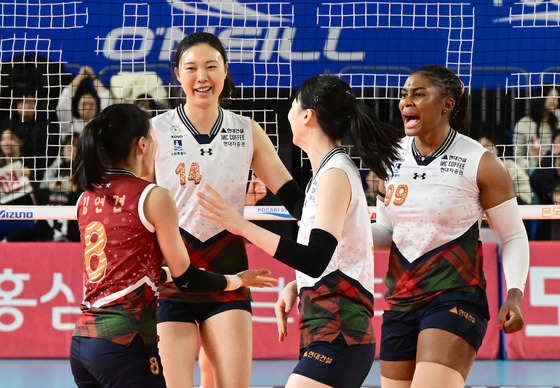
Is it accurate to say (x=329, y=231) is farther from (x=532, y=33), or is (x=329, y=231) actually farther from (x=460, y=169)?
(x=532, y=33)

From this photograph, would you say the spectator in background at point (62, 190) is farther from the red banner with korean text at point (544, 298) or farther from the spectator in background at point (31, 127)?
the red banner with korean text at point (544, 298)

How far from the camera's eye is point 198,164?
13.8ft

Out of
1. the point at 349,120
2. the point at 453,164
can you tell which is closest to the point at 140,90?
the point at 453,164

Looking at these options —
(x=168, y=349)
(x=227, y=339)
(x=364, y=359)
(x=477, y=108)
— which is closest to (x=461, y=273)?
(x=364, y=359)

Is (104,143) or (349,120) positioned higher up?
(349,120)

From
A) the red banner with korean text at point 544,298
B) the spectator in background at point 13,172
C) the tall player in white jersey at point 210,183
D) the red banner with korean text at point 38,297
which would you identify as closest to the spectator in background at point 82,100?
the spectator in background at point 13,172

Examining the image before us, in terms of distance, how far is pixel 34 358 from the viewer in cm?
743

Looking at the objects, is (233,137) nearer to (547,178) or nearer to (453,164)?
(453,164)

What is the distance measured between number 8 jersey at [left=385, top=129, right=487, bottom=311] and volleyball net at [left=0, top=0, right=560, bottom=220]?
325 cm

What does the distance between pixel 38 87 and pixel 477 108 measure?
12.9ft

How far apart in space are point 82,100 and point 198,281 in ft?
14.2

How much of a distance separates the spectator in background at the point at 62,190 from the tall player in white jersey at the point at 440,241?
3782 mm

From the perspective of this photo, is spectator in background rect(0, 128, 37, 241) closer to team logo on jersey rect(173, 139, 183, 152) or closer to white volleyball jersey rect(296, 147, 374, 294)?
team logo on jersey rect(173, 139, 183, 152)

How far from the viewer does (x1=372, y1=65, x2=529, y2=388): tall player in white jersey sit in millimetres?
3770
